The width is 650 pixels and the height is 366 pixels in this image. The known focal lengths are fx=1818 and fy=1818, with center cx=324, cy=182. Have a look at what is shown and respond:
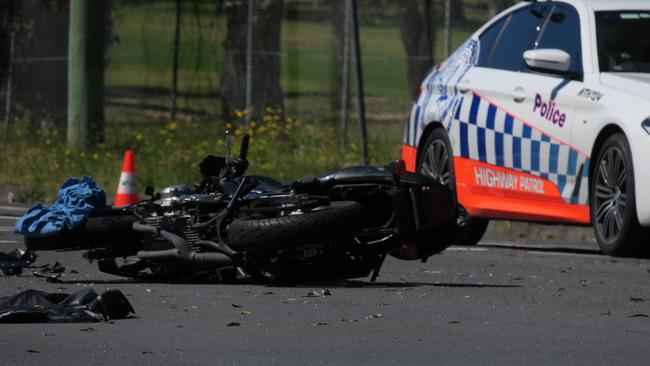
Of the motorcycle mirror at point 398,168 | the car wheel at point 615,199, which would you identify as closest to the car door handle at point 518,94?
the car wheel at point 615,199

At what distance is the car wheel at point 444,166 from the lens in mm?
12242

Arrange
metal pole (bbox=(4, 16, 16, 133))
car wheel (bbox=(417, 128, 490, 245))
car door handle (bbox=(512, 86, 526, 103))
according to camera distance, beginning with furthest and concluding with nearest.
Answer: metal pole (bbox=(4, 16, 16, 133)), car wheel (bbox=(417, 128, 490, 245)), car door handle (bbox=(512, 86, 526, 103))

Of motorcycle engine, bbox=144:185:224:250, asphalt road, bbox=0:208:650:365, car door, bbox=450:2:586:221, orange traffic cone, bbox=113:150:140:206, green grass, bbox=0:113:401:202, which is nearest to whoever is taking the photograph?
asphalt road, bbox=0:208:650:365

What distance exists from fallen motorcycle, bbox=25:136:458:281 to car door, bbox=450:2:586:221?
2.20 meters

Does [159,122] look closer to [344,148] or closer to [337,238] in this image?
[344,148]

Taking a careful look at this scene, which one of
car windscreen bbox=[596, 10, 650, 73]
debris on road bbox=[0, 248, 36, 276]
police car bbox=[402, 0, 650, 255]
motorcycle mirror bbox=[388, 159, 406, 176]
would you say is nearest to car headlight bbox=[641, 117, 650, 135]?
police car bbox=[402, 0, 650, 255]

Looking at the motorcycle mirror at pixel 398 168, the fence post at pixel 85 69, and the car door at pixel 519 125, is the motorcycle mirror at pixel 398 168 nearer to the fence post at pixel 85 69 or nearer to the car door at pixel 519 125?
the car door at pixel 519 125

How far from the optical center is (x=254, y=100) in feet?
65.0

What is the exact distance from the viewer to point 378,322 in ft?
25.5

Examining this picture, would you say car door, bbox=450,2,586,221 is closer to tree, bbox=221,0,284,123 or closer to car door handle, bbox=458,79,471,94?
car door handle, bbox=458,79,471,94

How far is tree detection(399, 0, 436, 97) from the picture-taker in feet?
61.5

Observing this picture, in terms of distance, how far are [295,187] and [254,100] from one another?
422 inches

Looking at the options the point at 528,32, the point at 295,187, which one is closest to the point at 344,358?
the point at 295,187

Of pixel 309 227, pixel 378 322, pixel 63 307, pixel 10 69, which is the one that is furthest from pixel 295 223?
pixel 10 69
